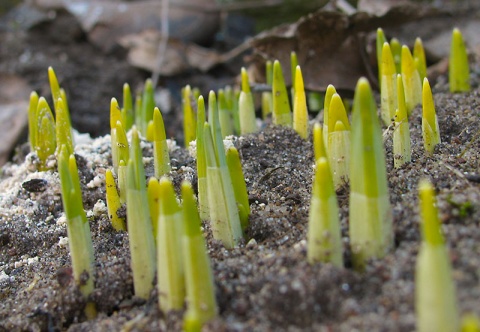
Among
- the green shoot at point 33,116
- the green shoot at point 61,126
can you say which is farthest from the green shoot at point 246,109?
the green shoot at point 33,116

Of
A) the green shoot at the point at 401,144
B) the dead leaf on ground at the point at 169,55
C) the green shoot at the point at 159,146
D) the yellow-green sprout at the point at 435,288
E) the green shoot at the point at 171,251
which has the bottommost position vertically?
the yellow-green sprout at the point at 435,288

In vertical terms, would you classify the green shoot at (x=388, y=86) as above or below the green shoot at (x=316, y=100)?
below

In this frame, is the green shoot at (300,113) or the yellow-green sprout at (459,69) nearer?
the green shoot at (300,113)

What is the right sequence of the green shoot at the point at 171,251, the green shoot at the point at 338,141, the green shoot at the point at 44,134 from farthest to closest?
the green shoot at the point at 44,134
the green shoot at the point at 338,141
the green shoot at the point at 171,251

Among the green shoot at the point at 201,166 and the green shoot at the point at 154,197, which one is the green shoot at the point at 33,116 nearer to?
the green shoot at the point at 201,166

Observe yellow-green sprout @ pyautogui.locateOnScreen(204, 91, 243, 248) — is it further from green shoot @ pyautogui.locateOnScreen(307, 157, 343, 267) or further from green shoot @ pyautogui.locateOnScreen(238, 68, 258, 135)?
green shoot @ pyautogui.locateOnScreen(238, 68, 258, 135)

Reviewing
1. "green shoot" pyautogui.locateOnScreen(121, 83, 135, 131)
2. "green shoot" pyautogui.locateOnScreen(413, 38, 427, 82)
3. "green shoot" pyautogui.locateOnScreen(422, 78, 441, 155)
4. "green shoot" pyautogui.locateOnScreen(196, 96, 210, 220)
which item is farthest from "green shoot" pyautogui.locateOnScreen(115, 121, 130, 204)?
"green shoot" pyautogui.locateOnScreen(413, 38, 427, 82)

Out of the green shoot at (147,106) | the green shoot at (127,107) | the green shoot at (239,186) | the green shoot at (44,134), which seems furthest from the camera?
the green shoot at (127,107)
